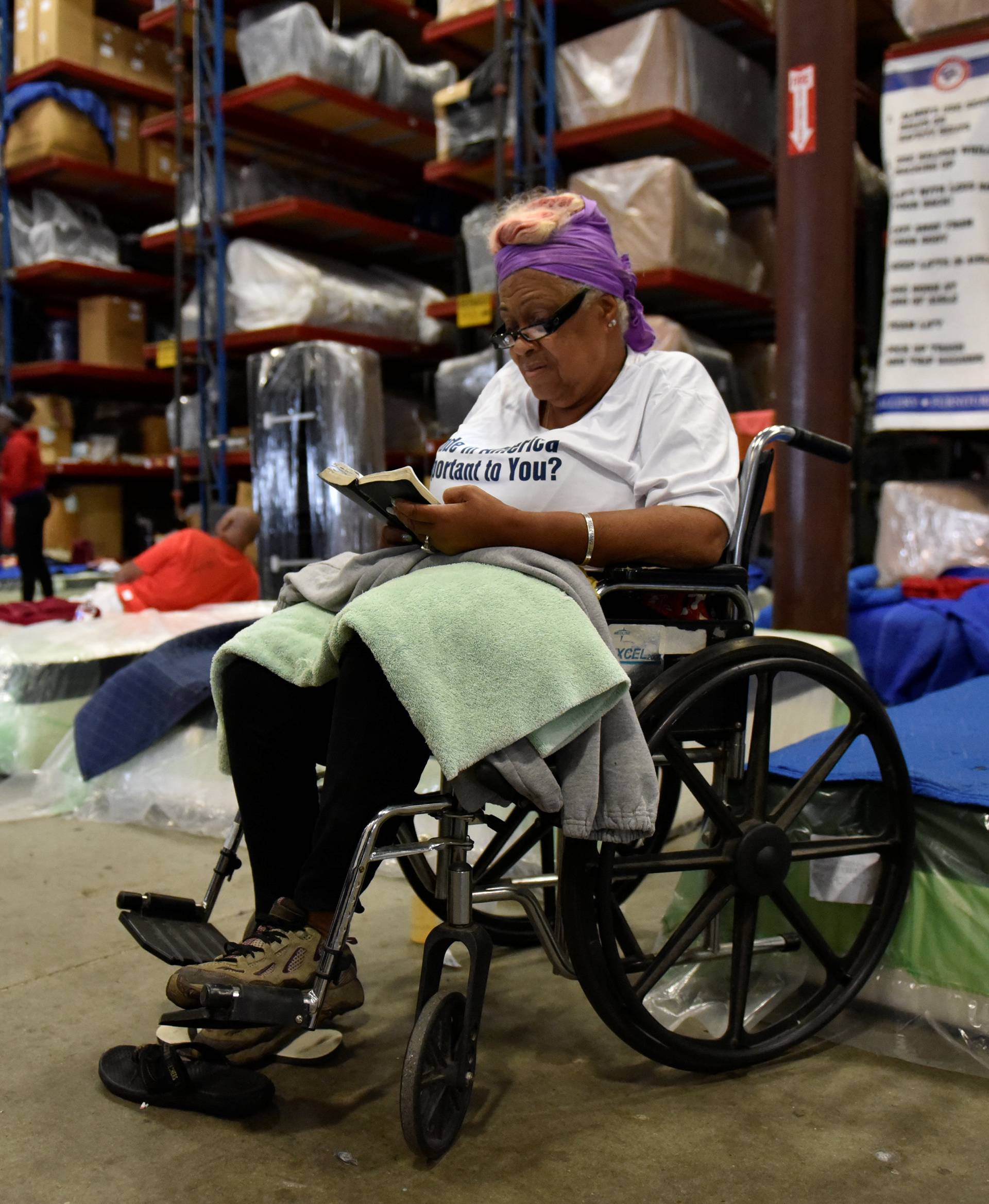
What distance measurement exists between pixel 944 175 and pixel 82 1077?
10.2ft

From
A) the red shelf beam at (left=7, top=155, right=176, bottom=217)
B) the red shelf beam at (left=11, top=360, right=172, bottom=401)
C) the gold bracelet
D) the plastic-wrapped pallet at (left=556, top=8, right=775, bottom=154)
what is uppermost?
the red shelf beam at (left=7, top=155, right=176, bottom=217)

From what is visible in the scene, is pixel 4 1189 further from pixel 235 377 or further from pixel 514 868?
Answer: pixel 235 377

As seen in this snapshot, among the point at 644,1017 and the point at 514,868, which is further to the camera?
the point at 514,868

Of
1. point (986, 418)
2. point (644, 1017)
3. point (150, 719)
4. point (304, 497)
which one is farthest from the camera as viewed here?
point (304, 497)

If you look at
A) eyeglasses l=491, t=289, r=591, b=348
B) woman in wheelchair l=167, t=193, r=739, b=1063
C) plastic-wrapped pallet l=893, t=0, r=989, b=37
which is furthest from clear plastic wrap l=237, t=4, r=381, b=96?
eyeglasses l=491, t=289, r=591, b=348

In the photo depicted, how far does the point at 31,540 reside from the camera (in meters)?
5.88

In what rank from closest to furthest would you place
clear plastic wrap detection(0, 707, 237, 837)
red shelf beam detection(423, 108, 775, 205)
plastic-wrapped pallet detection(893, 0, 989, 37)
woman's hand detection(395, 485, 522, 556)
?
woman's hand detection(395, 485, 522, 556), clear plastic wrap detection(0, 707, 237, 837), plastic-wrapped pallet detection(893, 0, 989, 37), red shelf beam detection(423, 108, 775, 205)

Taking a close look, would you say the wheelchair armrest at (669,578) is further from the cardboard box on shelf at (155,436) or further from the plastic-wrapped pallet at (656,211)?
the cardboard box on shelf at (155,436)

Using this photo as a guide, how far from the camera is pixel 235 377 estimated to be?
6477mm

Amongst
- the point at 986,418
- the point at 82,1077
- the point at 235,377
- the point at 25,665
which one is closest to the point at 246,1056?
the point at 82,1077

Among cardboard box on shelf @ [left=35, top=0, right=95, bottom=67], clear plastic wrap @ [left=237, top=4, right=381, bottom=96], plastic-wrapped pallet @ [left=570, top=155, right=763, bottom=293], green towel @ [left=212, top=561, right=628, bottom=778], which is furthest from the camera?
cardboard box on shelf @ [left=35, top=0, right=95, bottom=67]

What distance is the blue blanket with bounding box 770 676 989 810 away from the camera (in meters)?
1.47

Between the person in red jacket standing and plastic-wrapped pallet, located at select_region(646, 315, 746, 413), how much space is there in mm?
3436

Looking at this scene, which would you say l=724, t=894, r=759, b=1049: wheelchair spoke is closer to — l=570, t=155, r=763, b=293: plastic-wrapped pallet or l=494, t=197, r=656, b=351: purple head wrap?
l=494, t=197, r=656, b=351: purple head wrap
